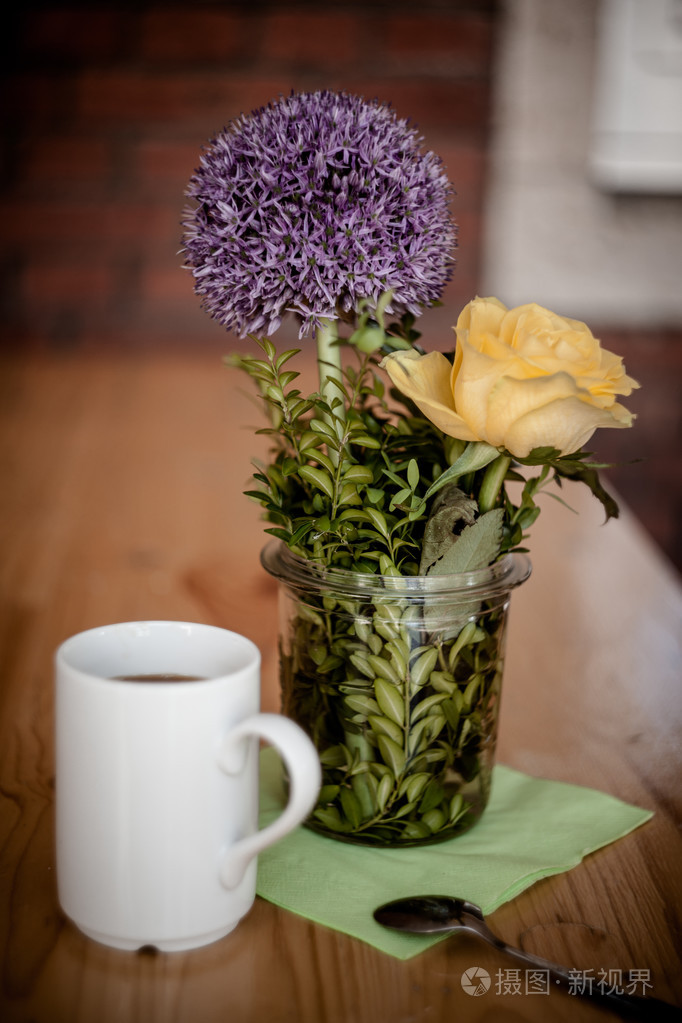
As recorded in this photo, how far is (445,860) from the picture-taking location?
49cm

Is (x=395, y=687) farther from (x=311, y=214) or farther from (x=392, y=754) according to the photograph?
(x=311, y=214)

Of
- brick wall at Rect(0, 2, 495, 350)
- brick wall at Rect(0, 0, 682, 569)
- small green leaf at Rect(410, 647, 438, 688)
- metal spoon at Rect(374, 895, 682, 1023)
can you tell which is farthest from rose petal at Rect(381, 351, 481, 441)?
brick wall at Rect(0, 2, 495, 350)

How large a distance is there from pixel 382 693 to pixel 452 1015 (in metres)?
0.14

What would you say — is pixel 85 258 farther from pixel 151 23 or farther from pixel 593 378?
pixel 593 378

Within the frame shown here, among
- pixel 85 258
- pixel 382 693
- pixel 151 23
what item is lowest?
pixel 382 693

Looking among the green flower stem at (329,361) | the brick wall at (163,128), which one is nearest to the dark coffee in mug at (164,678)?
the green flower stem at (329,361)

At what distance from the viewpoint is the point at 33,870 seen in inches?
18.2

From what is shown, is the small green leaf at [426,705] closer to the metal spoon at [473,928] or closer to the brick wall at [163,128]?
the metal spoon at [473,928]

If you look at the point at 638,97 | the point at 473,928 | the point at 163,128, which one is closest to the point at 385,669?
the point at 473,928

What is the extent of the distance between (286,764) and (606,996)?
0.16m

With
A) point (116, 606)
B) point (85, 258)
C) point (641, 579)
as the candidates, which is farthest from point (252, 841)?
point (85, 258)

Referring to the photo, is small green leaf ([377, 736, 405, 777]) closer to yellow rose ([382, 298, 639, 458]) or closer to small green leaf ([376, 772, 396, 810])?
small green leaf ([376, 772, 396, 810])

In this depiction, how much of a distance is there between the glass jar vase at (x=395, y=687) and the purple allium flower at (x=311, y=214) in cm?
13

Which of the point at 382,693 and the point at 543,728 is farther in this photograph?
the point at 543,728
